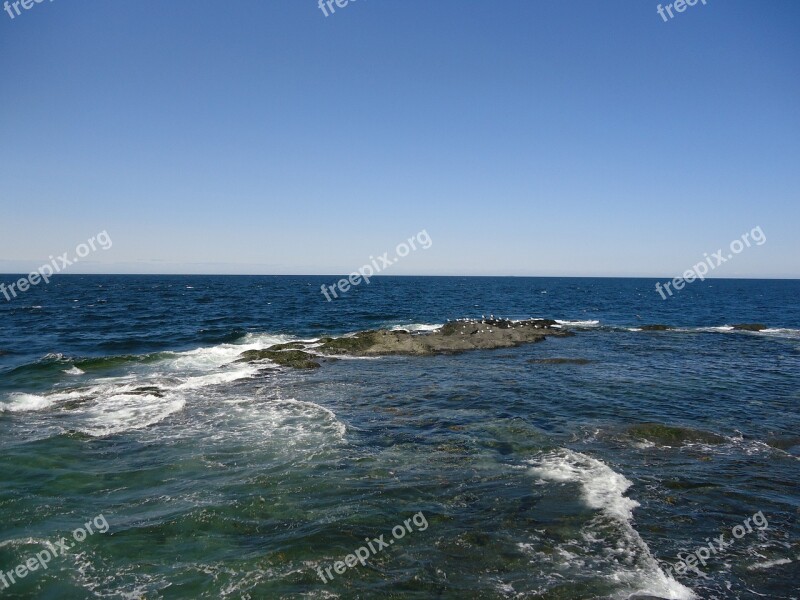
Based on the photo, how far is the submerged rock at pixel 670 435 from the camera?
16609 mm

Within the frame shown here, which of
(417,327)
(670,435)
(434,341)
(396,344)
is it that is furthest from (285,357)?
(670,435)

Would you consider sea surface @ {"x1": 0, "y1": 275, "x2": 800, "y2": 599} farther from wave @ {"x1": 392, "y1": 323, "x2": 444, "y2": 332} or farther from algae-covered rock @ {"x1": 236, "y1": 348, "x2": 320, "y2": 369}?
wave @ {"x1": 392, "y1": 323, "x2": 444, "y2": 332}

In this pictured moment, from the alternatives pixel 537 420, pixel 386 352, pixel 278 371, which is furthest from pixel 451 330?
pixel 537 420

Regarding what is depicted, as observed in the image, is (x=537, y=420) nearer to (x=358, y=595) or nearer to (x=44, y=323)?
(x=358, y=595)

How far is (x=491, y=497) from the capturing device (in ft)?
40.5

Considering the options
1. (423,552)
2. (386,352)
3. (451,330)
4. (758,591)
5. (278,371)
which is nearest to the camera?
(758,591)

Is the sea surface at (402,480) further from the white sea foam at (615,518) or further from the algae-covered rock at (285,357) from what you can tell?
the algae-covered rock at (285,357)

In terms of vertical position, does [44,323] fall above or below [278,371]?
above

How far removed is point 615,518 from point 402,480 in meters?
5.49

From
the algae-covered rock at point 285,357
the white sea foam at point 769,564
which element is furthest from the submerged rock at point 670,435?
the algae-covered rock at point 285,357

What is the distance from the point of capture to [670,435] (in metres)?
17.1

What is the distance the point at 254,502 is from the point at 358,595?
4.43 meters

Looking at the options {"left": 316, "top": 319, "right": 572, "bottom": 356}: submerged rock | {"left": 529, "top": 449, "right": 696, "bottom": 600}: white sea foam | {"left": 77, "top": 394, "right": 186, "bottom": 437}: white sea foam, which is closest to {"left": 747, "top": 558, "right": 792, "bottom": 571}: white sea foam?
{"left": 529, "top": 449, "right": 696, "bottom": 600}: white sea foam

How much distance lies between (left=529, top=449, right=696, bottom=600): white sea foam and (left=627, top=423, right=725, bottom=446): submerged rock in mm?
3506
